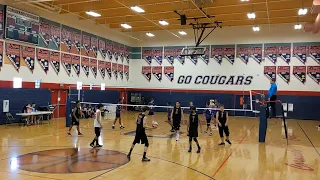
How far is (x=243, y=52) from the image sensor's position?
29344mm

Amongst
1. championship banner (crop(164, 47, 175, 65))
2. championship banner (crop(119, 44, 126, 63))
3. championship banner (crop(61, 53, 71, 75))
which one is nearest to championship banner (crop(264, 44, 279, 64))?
championship banner (crop(164, 47, 175, 65))

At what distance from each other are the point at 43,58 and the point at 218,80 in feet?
55.9

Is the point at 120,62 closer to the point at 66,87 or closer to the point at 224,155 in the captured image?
the point at 66,87

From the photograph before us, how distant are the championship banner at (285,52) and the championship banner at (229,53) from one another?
4.30 meters

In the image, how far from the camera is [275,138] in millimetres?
15328

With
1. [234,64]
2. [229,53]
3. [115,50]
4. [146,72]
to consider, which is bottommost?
[146,72]

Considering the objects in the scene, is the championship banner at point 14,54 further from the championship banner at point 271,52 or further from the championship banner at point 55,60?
the championship banner at point 271,52

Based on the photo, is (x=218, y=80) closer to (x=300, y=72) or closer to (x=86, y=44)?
(x=300, y=72)

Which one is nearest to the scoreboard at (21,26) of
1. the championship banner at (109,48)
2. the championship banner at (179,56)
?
the championship banner at (109,48)

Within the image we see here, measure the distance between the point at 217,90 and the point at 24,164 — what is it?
931 inches

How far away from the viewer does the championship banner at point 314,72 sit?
88.3 feet

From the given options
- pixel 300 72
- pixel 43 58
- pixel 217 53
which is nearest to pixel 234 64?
pixel 217 53

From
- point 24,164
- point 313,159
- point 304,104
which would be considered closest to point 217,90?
point 304,104

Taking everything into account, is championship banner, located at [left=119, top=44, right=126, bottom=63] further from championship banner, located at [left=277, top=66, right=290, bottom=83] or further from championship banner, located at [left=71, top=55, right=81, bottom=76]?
championship banner, located at [left=277, top=66, right=290, bottom=83]
